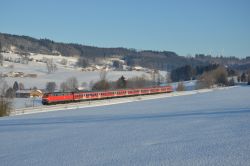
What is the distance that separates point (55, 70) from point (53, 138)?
159 meters

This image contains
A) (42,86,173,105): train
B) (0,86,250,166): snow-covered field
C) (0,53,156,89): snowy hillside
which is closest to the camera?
(0,86,250,166): snow-covered field

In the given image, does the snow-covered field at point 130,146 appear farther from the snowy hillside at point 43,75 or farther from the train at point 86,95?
the snowy hillside at point 43,75

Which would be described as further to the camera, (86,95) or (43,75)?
(43,75)

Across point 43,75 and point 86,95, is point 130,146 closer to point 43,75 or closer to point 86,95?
point 86,95

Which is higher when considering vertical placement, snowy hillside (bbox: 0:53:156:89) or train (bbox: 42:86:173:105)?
snowy hillside (bbox: 0:53:156:89)

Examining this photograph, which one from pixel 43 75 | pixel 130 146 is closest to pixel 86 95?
pixel 130 146

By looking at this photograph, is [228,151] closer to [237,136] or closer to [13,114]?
[237,136]

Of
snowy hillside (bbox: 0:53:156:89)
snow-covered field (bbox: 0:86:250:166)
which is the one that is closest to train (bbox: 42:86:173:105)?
snow-covered field (bbox: 0:86:250:166)

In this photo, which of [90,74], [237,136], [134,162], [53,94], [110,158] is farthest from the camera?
[90,74]

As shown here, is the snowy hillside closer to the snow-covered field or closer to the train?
the train

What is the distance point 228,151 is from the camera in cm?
1639

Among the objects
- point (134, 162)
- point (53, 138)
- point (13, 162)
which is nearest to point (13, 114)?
point (53, 138)

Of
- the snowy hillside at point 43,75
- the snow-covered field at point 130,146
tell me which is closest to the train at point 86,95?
the snow-covered field at point 130,146

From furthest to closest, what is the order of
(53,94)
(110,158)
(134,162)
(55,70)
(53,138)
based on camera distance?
(55,70) → (53,94) → (53,138) → (110,158) → (134,162)
